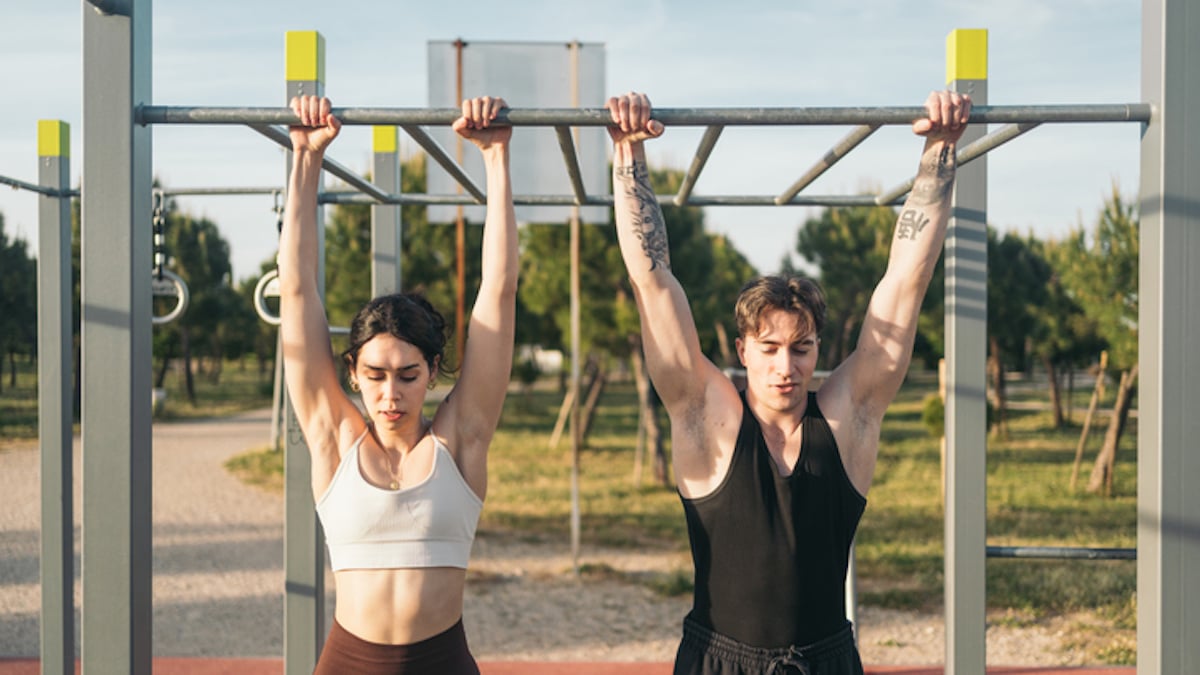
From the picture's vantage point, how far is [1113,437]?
11.7 metres

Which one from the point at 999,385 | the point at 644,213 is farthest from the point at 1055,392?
the point at 644,213

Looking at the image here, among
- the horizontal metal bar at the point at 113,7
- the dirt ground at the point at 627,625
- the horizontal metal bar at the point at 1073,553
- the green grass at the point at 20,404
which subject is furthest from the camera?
the green grass at the point at 20,404

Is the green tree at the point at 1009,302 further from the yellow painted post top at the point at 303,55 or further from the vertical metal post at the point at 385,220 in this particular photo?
the yellow painted post top at the point at 303,55

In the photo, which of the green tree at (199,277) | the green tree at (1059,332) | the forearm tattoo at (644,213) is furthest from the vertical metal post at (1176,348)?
the green tree at (199,277)

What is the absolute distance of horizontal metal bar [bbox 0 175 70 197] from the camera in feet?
12.4

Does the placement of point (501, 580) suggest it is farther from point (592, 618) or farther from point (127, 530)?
point (127, 530)

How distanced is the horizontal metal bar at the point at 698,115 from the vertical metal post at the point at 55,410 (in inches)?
93.0

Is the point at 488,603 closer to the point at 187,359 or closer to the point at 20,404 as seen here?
the point at 20,404

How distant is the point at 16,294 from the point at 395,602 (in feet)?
57.2

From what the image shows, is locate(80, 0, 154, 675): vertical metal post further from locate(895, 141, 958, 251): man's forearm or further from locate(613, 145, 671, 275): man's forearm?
locate(895, 141, 958, 251): man's forearm

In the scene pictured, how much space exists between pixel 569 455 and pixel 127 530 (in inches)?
589

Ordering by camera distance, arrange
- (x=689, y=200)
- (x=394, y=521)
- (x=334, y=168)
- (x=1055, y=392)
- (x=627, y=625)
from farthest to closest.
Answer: (x=1055, y=392)
(x=627, y=625)
(x=689, y=200)
(x=334, y=168)
(x=394, y=521)

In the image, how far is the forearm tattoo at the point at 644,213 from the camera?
2.03 m

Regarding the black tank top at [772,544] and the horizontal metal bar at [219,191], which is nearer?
the black tank top at [772,544]
